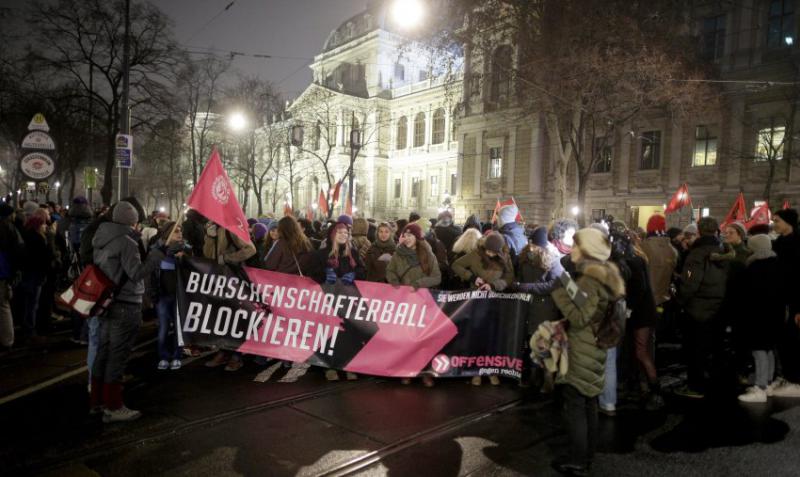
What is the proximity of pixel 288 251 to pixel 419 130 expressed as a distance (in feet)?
176

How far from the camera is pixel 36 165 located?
34.4 ft

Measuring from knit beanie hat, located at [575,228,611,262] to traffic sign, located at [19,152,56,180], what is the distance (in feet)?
33.4

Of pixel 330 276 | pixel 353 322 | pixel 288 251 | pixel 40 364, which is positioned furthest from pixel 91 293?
pixel 40 364

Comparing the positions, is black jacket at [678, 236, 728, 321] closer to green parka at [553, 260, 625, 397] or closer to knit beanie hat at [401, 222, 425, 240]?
green parka at [553, 260, 625, 397]

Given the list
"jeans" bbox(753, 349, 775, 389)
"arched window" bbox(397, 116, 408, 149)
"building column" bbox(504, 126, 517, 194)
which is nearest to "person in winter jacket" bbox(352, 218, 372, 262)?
"jeans" bbox(753, 349, 775, 389)

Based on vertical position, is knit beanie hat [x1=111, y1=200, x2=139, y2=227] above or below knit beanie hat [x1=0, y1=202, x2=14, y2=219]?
above

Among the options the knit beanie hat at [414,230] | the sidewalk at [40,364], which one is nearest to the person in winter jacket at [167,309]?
the sidewalk at [40,364]

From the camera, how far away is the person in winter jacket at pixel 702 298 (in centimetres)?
643

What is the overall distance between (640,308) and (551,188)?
97.0 ft

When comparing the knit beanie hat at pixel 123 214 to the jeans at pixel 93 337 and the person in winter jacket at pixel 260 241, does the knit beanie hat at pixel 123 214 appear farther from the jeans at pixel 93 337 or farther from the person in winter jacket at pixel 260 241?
the person in winter jacket at pixel 260 241

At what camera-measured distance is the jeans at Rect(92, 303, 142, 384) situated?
5098mm

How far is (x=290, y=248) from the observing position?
271 inches

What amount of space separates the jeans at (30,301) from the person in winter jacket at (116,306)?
165 inches

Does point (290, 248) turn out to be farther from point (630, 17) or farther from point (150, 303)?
point (630, 17)
